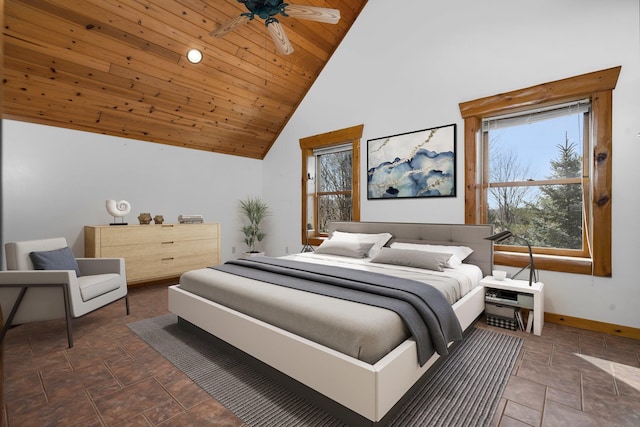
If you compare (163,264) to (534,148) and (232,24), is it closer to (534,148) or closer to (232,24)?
(232,24)

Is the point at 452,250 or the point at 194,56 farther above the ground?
the point at 194,56

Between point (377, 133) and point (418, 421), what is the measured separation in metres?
3.40

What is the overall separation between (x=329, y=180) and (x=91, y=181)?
3243 mm

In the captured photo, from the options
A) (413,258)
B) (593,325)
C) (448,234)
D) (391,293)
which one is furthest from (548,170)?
(391,293)

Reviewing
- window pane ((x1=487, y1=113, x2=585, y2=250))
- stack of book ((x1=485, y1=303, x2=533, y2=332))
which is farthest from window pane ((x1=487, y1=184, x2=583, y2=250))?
stack of book ((x1=485, y1=303, x2=533, y2=332))

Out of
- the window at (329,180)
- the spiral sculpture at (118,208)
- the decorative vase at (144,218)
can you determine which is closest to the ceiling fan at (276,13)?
the window at (329,180)

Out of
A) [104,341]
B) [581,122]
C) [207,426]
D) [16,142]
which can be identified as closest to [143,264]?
[104,341]

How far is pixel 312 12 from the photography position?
2.68 meters

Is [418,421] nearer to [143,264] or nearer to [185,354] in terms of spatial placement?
[185,354]

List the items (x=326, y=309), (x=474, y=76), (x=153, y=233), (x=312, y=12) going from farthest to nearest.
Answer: (x=153, y=233) < (x=474, y=76) < (x=312, y=12) < (x=326, y=309)

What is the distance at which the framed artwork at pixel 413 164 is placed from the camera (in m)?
3.72

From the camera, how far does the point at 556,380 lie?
Result: 2111 millimetres

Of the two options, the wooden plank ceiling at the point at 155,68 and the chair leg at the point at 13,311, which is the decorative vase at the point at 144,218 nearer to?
the wooden plank ceiling at the point at 155,68

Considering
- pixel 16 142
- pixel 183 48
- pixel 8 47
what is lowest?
pixel 16 142
